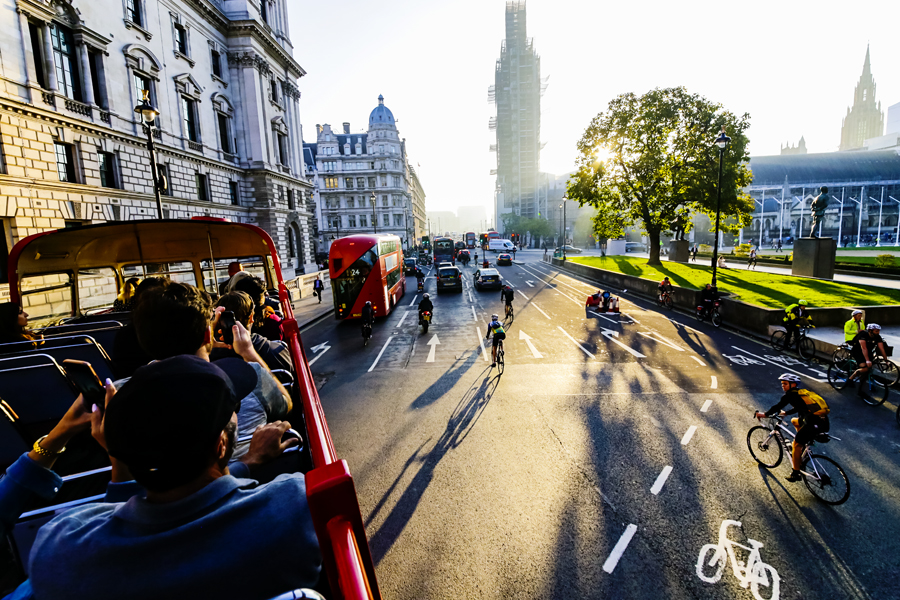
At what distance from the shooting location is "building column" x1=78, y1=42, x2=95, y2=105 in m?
21.7

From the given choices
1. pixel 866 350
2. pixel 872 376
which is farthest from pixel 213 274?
pixel 872 376

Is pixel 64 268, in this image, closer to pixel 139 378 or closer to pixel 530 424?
pixel 139 378

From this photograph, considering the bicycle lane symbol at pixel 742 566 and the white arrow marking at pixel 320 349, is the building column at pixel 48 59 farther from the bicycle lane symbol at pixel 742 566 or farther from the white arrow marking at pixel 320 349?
the bicycle lane symbol at pixel 742 566

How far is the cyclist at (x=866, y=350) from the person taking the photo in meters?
9.89

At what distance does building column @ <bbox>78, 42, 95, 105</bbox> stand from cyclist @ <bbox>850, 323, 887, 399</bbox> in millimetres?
33085

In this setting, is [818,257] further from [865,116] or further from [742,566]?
[865,116]

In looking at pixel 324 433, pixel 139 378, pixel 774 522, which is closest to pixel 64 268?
pixel 324 433

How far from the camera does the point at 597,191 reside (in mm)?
36250

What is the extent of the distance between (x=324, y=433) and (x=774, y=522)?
6.50 m

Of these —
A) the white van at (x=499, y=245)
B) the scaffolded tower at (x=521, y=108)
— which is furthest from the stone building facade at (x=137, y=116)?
the scaffolded tower at (x=521, y=108)

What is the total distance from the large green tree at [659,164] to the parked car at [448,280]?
13.5 metres

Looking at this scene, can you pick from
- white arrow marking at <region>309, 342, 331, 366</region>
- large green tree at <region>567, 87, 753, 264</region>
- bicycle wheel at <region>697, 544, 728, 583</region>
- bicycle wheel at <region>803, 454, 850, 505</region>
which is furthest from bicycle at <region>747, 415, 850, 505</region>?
large green tree at <region>567, 87, 753, 264</region>

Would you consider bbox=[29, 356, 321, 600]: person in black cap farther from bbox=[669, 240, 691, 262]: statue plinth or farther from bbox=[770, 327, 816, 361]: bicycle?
bbox=[669, 240, 691, 262]: statue plinth

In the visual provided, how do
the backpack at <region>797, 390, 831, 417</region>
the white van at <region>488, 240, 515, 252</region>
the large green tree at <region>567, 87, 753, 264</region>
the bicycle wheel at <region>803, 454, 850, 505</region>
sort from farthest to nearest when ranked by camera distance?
the white van at <region>488, 240, 515, 252</region>, the large green tree at <region>567, 87, 753, 264</region>, the backpack at <region>797, 390, 831, 417</region>, the bicycle wheel at <region>803, 454, 850, 505</region>
